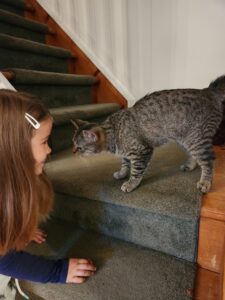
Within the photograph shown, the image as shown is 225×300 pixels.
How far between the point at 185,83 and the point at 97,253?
1.34m

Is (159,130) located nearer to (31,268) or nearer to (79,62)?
(31,268)

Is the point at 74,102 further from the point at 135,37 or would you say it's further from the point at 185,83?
the point at 185,83

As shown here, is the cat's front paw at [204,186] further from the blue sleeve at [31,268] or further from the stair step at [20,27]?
the stair step at [20,27]

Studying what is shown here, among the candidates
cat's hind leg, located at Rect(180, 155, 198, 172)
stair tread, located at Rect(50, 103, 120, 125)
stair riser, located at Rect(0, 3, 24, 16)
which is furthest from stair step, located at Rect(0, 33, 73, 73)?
cat's hind leg, located at Rect(180, 155, 198, 172)

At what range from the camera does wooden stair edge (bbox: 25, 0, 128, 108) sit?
6.48ft

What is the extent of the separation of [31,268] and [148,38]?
1.64 meters

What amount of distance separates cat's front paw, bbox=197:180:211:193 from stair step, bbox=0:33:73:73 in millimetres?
1344

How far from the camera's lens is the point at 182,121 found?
1033 mm

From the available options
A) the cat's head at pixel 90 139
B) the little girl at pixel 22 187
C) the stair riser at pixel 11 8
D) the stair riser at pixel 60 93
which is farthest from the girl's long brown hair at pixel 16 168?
the stair riser at pixel 11 8

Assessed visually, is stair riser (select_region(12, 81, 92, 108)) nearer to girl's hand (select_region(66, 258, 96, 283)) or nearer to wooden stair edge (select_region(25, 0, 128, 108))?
wooden stair edge (select_region(25, 0, 128, 108))

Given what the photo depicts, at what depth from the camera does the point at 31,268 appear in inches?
28.2

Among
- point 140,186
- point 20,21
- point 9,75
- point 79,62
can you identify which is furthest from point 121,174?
point 20,21

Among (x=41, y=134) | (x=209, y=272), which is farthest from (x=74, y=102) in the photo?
(x=209, y=272)

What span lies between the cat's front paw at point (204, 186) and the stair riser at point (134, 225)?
6.8 inches
